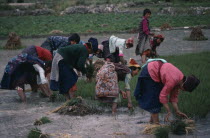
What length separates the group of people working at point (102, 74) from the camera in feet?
22.4

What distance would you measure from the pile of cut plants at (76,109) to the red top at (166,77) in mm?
1818

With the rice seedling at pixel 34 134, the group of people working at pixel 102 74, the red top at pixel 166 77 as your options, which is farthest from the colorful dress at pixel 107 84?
the rice seedling at pixel 34 134

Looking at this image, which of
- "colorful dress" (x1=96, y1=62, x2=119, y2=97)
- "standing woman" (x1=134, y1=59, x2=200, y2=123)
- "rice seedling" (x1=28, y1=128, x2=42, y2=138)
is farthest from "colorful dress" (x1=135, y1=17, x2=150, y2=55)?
"rice seedling" (x1=28, y1=128, x2=42, y2=138)

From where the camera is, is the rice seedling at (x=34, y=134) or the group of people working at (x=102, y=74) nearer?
the rice seedling at (x=34, y=134)

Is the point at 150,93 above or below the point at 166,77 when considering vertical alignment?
below

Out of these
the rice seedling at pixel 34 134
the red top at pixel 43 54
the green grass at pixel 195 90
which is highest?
the red top at pixel 43 54

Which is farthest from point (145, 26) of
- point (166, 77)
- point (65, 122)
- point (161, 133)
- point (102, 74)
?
point (161, 133)

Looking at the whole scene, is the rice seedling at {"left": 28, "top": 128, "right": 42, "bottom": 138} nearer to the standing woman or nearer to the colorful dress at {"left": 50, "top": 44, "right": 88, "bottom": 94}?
the standing woman

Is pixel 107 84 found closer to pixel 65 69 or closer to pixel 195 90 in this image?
pixel 65 69

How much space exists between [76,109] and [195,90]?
104 inches

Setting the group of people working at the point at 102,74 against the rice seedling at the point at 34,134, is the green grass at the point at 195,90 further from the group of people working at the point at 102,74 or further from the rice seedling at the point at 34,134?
the rice seedling at the point at 34,134

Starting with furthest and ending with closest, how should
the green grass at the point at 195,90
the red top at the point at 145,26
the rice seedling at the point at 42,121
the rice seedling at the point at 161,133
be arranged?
1. the red top at the point at 145,26
2. the green grass at the point at 195,90
3. the rice seedling at the point at 42,121
4. the rice seedling at the point at 161,133

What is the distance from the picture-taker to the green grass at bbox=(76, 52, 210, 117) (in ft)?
26.1

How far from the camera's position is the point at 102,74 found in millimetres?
8078
